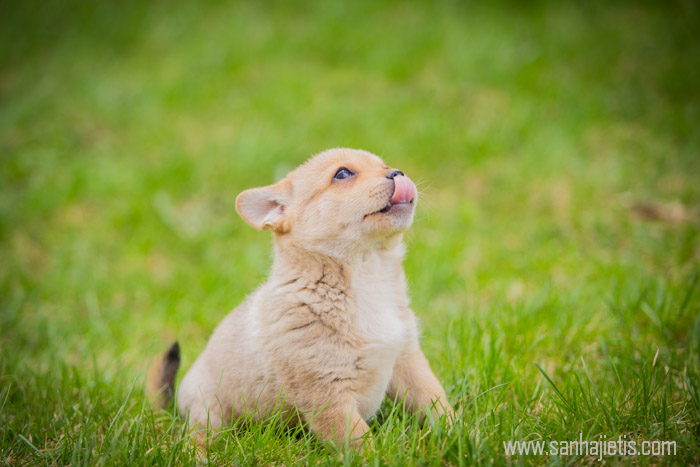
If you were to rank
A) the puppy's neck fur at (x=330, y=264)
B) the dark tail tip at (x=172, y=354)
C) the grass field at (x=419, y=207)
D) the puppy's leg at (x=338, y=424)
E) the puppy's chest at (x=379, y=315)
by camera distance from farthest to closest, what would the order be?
the dark tail tip at (x=172, y=354) < the grass field at (x=419, y=207) < the puppy's neck fur at (x=330, y=264) < the puppy's chest at (x=379, y=315) < the puppy's leg at (x=338, y=424)

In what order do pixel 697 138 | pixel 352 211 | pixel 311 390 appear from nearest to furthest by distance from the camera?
pixel 311 390 < pixel 352 211 < pixel 697 138

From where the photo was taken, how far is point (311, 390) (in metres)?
2.82

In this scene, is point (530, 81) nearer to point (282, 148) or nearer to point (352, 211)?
point (282, 148)

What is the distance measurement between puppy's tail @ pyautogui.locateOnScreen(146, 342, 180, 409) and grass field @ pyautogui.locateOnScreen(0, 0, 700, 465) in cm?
15

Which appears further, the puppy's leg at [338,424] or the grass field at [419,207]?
the grass field at [419,207]

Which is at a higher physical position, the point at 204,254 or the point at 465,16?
the point at 465,16

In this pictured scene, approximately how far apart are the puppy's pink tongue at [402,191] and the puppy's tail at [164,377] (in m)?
1.73

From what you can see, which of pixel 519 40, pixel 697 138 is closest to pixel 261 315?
pixel 697 138

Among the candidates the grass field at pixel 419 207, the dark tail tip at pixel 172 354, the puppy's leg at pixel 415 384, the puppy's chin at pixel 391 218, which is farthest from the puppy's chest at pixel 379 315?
the dark tail tip at pixel 172 354

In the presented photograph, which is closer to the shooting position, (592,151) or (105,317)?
(105,317)

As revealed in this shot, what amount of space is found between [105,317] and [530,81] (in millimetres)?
5904

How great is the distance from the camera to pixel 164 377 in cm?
368

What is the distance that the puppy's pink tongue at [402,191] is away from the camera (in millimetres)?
2975

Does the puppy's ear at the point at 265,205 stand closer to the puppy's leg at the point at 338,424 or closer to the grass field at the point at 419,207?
the puppy's leg at the point at 338,424
